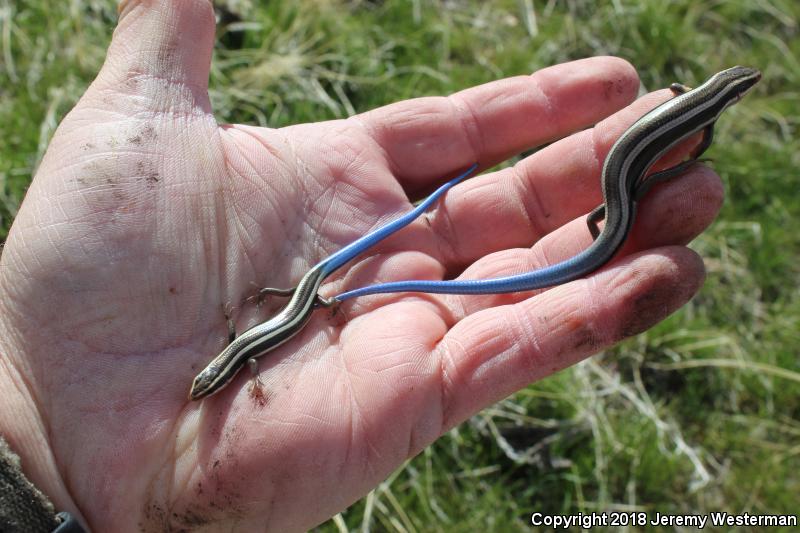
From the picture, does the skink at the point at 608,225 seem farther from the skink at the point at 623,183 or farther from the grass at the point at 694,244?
the grass at the point at 694,244

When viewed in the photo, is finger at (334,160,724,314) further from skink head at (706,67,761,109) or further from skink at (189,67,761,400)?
skink head at (706,67,761,109)

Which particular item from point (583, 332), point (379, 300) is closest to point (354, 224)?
point (379, 300)

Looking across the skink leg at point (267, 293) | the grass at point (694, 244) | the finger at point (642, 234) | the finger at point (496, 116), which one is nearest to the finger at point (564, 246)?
the finger at point (642, 234)

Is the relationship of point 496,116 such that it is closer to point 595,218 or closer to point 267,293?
point 595,218

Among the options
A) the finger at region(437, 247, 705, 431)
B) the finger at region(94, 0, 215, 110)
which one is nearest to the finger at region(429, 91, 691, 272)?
the finger at region(437, 247, 705, 431)

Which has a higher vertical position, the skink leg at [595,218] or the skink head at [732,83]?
the skink head at [732,83]

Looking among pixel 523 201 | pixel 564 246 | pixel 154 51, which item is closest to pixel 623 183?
pixel 564 246

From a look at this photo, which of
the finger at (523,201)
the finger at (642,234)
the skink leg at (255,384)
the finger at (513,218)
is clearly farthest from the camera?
the finger at (523,201)

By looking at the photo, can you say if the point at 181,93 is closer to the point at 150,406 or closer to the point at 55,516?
the point at 150,406
